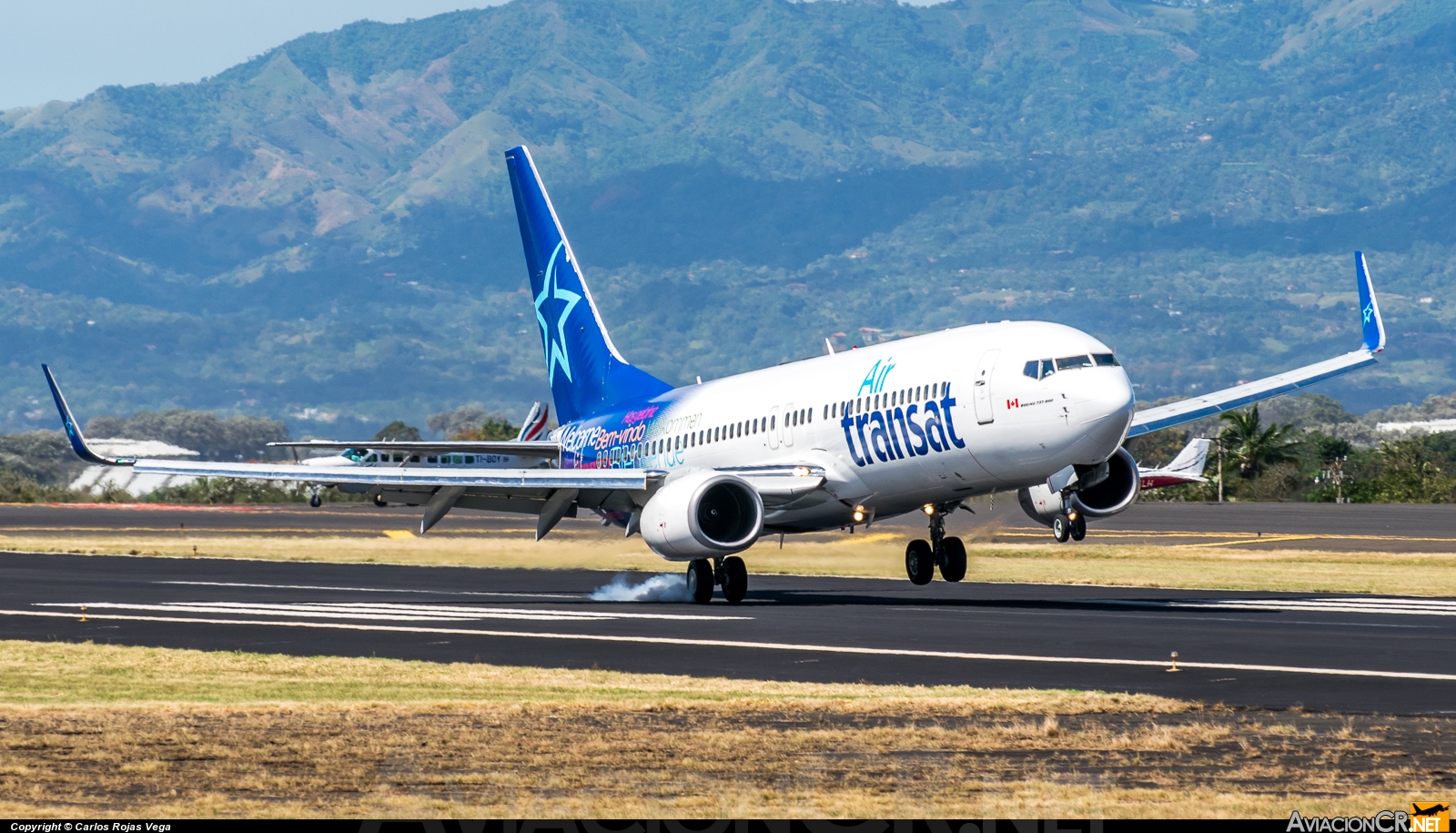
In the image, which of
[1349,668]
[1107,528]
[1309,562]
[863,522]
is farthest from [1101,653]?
[1107,528]

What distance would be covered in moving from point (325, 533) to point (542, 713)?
217ft

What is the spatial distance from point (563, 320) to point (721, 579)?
1440 cm

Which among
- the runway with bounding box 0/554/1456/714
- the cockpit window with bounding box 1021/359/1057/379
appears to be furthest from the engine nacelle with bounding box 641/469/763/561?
the cockpit window with bounding box 1021/359/1057/379

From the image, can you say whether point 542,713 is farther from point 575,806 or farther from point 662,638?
point 662,638

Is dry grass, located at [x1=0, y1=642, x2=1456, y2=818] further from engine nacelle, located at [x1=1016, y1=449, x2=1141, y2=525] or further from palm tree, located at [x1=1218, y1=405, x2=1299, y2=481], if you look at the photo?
palm tree, located at [x1=1218, y1=405, x2=1299, y2=481]

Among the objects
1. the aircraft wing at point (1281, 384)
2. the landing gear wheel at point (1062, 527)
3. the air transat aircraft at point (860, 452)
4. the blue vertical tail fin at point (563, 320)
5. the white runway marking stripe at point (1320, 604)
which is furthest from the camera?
the blue vertical tail fin at point (563, 320)

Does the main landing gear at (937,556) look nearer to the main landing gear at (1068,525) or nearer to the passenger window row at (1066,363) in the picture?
the main landing gear at (1068,525)

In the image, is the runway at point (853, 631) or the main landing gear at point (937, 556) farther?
the main landing gear at point (937, 556)

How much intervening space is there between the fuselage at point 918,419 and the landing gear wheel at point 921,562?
145 centimetres

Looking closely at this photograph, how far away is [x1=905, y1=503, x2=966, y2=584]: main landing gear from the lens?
4003 cm

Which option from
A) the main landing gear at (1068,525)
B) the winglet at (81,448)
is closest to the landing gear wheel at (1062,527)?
the main landing gear at (1068,525)

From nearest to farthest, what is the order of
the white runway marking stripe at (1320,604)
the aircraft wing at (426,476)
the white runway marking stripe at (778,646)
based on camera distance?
1. the white runway marking stripe at (778,646)
2. the white runway marking stripe at (1320,604)
3. the aircraft wing at (426,476)

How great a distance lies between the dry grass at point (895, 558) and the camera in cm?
4600

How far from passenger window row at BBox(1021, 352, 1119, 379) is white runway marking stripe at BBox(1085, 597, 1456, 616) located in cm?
599
